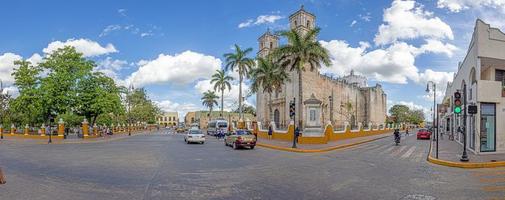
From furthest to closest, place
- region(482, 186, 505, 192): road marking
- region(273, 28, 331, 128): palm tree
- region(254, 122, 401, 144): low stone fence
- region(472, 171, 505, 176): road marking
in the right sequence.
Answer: region(273, 28, 331, 128): palm tree
region(254, 122, 401, 144): low stone fence
region(472, 171, 505, 176): road marking
region(482, 186, 505, 192): road marking

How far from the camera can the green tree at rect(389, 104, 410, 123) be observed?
13568 cm

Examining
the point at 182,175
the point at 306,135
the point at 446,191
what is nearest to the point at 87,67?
the point at 306,135

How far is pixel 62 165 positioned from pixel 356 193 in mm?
12434

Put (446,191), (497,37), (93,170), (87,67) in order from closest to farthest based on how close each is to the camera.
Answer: (446,191)
(93,170)
(497,37)
(87,67)

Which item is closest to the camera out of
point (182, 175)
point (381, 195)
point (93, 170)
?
point (381, 195)

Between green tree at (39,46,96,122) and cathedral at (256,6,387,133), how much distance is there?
94.1ft

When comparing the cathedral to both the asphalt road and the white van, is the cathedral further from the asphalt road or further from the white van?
the asphalt road

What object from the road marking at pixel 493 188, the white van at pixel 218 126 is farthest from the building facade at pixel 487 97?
the white van at pixel 218 126

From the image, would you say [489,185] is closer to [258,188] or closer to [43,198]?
[258,188]

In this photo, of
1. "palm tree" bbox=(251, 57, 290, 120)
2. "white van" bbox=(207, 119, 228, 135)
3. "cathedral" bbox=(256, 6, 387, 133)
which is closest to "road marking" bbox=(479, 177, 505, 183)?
"white van" bbox=(207, 119, 228, 135)

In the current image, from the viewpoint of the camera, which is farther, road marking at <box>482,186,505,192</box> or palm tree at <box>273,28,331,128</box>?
palm tree at <box>273,28,331,128</box>

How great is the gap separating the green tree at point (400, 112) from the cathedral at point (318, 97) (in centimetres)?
3190

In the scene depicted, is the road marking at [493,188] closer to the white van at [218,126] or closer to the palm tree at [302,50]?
the palm tree at [302,50]

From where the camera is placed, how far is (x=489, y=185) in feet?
38.8
